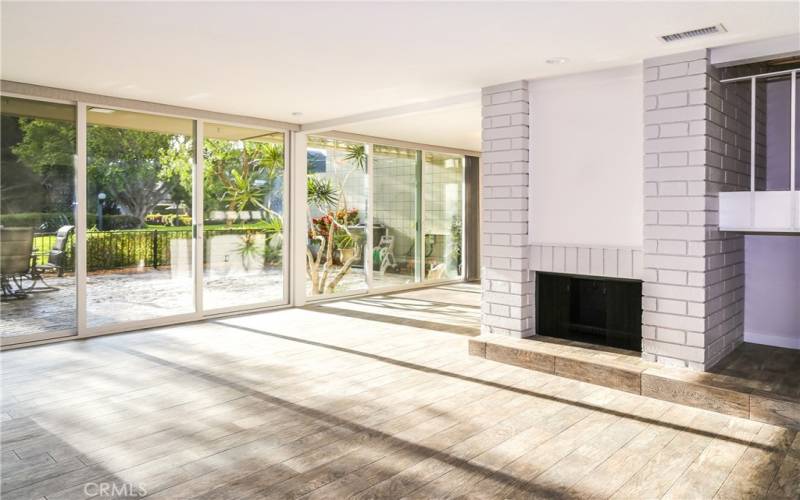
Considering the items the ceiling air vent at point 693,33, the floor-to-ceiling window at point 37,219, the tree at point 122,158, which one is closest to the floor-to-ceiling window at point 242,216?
the tree at point 122,158

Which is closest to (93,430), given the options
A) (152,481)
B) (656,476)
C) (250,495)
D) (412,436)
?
(152,481)

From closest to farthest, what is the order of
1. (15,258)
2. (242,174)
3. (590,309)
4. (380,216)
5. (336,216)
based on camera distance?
(590,309) < (15,258) < (242,174) < (336,216) < (380,216)

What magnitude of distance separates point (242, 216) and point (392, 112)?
2.14 meters

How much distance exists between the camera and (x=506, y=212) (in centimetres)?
489

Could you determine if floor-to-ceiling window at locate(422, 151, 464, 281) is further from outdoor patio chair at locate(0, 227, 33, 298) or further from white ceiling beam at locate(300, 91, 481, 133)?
outdoor patio chair at locate(0, 227, 33, 298)

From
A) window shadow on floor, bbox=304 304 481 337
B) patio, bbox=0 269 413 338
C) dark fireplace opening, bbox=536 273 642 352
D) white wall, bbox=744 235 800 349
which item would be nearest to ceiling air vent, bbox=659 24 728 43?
dark fireplace opening, bbox=536 273 642 352

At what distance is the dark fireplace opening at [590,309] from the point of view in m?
4.44

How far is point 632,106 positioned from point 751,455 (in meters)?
2.52

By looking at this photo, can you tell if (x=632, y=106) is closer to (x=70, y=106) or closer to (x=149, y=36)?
(x=149, y=36)

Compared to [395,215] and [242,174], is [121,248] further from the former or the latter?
[395,215]

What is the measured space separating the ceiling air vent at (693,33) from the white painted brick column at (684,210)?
32 centimetres

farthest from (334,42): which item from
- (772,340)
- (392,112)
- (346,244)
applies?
(346,244)

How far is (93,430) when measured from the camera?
3150 millimetres

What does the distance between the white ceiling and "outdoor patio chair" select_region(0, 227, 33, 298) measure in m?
1.34
